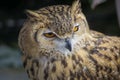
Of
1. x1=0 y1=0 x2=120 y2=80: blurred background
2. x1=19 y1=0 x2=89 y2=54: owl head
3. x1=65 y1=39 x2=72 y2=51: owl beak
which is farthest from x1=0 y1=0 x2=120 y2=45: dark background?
x1=65 y1=39 x2=72 y2=51: owl beak

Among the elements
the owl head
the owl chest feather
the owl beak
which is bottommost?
the owl chest feather

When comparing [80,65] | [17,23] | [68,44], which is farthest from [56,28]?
[17,23]

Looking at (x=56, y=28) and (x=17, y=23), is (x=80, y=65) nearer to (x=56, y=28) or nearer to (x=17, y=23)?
(x=56, y=28)

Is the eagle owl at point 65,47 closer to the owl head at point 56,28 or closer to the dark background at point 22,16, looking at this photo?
the owl head at point 56,28

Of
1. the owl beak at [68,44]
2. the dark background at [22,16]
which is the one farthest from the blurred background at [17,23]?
the owl beak at [68,44]

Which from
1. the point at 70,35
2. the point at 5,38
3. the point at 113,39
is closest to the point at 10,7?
the point at 5,38

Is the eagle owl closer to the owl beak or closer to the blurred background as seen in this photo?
the owl beak

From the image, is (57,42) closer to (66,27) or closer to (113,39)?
(66,27)

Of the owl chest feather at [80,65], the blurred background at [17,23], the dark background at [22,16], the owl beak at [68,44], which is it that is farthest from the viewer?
the dark background at [22,16]
